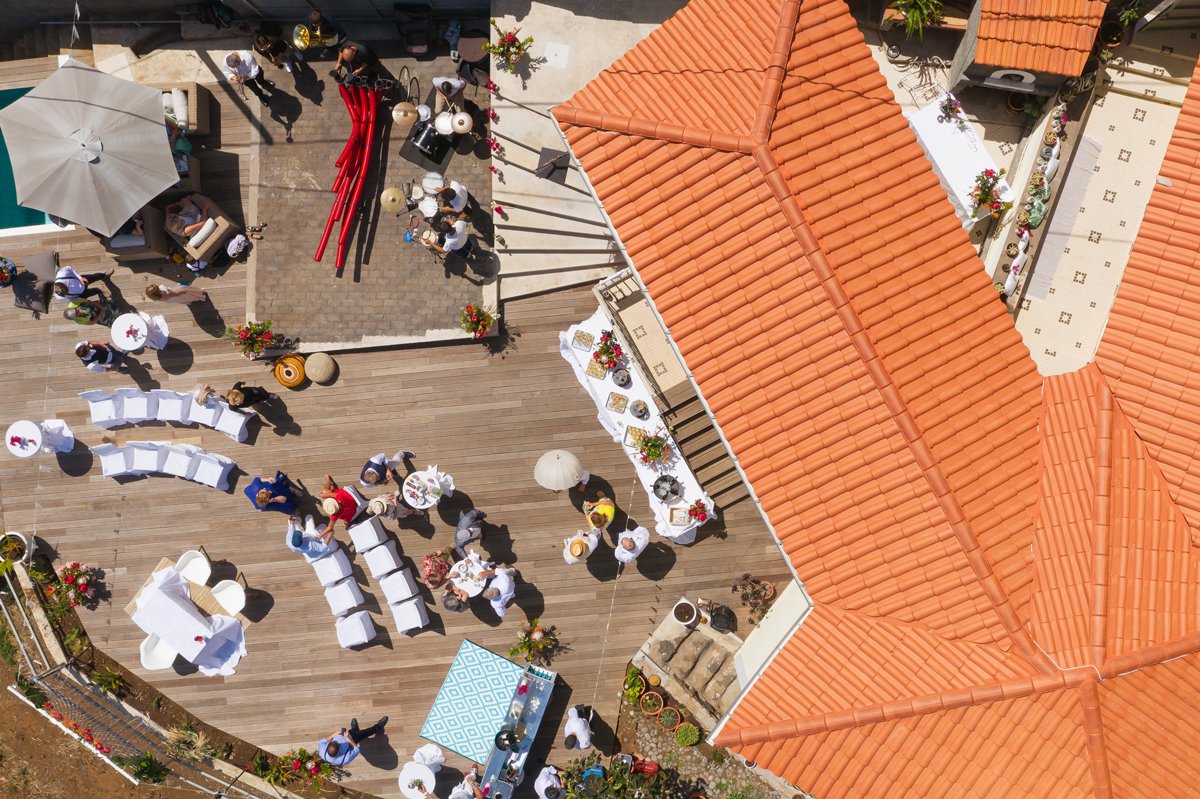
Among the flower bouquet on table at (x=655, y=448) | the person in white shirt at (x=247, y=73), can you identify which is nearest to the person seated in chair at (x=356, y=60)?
the person in white shirt at (x=247, y=73)

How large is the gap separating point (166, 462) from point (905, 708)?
16.2m

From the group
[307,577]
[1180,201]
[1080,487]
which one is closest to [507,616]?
[307,577]

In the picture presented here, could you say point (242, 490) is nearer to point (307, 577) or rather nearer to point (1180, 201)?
point (307, 577)

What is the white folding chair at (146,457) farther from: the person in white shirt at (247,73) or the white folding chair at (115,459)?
the person in white shirt at (247,73)

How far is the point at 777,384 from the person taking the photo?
11.5 meters

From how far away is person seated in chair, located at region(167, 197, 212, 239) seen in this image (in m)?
15.7

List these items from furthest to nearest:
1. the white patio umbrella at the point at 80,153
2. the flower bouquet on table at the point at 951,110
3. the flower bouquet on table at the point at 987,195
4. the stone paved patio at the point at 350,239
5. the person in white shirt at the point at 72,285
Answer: the stone paved patio at the point at 350,239, the person in white shirt at the point at 72,285, the white patio umbrella at the point at 80,153, the flower bouquet on table at the point at 951,110, the flower bouquet on table at the point at 987,195

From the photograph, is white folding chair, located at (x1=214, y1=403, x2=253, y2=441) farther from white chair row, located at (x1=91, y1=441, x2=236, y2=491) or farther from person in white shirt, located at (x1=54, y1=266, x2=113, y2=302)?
person in white shirt, located at (x1=54, y1=266, x2=113, y2=302)

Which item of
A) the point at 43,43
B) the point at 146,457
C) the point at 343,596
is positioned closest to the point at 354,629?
the point at 343,596

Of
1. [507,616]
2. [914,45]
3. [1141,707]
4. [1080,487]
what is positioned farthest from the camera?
[507,616]

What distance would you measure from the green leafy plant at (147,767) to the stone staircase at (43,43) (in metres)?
16.8

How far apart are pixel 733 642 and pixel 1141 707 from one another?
24.4ft

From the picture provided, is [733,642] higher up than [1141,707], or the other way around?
[733,642]

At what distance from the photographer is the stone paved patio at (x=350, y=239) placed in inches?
625
